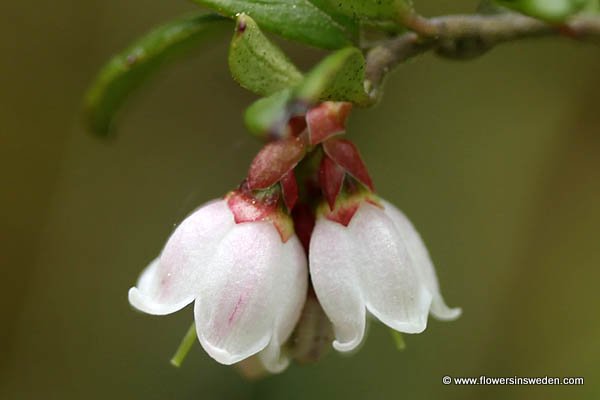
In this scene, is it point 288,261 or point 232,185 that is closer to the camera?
point 288,261

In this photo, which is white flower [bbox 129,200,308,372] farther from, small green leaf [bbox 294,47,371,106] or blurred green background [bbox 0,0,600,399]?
blurred green background [bbox 0,0,600,399]

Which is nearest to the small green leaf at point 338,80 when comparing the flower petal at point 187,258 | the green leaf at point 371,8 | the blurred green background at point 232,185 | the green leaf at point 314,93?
the green leaf at point 314,93

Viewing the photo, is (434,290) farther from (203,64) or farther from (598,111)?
(203,64)

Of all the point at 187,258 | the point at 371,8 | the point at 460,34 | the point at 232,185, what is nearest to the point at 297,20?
the point at 371,8

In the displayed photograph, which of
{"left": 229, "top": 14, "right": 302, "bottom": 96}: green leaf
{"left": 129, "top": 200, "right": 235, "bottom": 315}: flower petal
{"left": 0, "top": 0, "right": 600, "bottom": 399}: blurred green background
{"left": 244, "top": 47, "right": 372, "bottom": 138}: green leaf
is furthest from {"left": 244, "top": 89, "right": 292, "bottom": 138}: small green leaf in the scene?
{"left": 0, "top": 0, "right": 600, "bottom": 399}: blurred green background

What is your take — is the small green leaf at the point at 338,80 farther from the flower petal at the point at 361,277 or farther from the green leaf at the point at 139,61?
the green leaf at the point at 139,61

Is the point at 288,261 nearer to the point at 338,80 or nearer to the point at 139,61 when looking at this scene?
the point at 338,80
